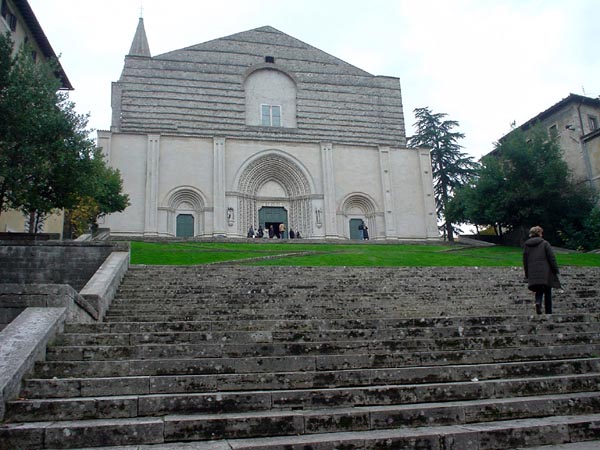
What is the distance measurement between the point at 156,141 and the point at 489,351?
94.6 feet

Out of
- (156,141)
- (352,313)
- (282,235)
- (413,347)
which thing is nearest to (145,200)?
(156,141)

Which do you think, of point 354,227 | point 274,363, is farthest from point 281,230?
point 274,363

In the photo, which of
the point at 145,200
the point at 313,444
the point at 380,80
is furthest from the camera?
the point at 380,80

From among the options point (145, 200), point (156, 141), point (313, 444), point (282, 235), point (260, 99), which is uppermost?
point (260, 99)

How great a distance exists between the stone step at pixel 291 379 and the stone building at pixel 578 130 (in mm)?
27759

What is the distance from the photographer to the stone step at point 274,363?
17.4 ft

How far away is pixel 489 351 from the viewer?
244 inches

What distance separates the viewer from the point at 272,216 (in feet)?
112

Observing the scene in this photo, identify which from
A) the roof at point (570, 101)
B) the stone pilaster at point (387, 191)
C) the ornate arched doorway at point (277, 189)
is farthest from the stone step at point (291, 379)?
the roof at point (570, 101)

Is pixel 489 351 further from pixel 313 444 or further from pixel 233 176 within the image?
pixel 233 176

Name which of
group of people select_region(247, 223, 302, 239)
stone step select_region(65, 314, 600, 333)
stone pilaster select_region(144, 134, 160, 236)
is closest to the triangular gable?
stone pilaster select_region(144, 134, 160, 236)

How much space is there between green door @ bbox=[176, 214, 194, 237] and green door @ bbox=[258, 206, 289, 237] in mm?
4483

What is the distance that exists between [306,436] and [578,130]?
3366 cm

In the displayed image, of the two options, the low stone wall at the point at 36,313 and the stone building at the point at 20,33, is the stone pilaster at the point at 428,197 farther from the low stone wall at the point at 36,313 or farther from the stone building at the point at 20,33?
the low stone wall at the point at 36,313
